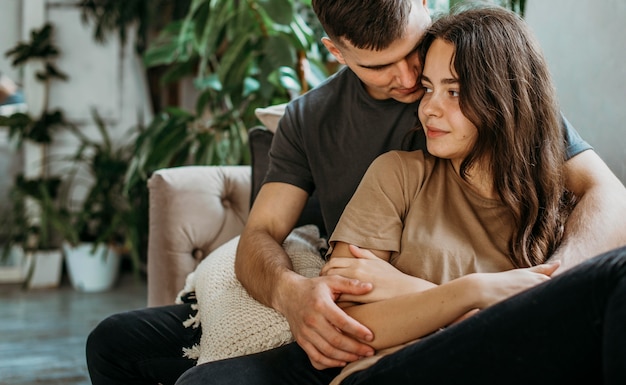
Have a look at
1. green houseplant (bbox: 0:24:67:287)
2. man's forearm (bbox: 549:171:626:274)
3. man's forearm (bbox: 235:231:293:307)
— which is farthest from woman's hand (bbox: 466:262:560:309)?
green houseplant (bbox: 0:24:67:287)

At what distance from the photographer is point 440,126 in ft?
4.78

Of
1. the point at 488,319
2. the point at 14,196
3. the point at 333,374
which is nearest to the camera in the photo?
the point at 488,319

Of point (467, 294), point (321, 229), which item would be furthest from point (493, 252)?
point (321, 229)

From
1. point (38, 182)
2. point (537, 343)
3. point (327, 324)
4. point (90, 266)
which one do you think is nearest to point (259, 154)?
point (327, 324)

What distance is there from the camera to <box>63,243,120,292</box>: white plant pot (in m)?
4.15

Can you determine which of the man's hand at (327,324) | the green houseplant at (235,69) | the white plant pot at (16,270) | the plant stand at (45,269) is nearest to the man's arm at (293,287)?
the man's hand at (327,324)

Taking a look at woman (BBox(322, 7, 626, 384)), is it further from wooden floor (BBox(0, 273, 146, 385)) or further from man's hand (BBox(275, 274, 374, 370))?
wooden floor (BBox(0, 273, 146, 385))

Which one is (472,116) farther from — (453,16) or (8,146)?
(8,146)

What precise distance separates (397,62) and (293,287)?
497 millimetres

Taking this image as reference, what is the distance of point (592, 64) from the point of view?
1830 mm

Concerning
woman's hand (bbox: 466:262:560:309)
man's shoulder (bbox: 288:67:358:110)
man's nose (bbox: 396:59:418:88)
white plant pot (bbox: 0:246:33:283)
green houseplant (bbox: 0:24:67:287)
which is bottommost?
white plant pot (bbox: 0:246:33:283)

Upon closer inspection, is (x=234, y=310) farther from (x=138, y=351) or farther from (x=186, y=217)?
(x=186, y=217)

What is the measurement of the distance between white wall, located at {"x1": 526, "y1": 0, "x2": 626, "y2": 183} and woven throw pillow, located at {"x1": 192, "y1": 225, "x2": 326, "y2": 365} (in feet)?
2.25

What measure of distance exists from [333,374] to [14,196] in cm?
335
